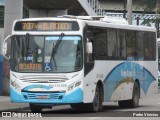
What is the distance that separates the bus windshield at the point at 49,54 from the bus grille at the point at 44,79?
201mm

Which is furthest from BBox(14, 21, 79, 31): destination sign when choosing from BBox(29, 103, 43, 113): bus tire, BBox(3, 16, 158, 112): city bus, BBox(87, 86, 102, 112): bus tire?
BBox(29, 103, 43, 113): bus tire

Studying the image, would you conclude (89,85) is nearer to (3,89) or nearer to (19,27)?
(19,27)

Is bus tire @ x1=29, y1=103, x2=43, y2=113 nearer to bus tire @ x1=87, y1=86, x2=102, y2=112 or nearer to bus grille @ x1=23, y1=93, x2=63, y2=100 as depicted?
bus grille @ x1=23, y1=93, x2=63, y2=100

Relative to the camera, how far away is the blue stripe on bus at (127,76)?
888 inches

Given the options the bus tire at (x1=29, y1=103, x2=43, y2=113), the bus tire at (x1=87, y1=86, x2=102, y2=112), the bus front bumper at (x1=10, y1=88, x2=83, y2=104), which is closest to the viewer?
the bus front bumper at (x1=10, y1=88, x2=83, y2=104)

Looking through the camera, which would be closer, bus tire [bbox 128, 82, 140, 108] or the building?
bus tire [bbox 128, 82, 140, 108]

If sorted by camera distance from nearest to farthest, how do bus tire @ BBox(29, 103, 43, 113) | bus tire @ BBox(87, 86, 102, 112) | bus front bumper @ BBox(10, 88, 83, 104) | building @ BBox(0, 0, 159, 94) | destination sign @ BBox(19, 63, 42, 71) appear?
bus front bumper @ BBox(10, 88, 83, 104) → destination sign @ BBox(19, 63, 42, 71) → bus tire @ BBox(87, 86, 102, 112) → bus tire @ BBox(29, 103, 43, 113) → building @ BBox(0, 0, 159, 94)

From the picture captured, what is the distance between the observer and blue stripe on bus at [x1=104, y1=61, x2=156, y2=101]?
22.6 metres

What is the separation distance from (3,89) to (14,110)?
9.00 meters

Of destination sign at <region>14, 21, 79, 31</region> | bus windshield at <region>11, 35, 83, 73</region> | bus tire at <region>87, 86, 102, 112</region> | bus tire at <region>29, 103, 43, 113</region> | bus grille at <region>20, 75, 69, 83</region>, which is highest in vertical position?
destination sign at <region>14, 21, 79, 31</region>

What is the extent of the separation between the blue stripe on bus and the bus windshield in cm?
254

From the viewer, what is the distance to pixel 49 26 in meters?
20.6

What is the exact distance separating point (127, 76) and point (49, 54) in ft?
16.7

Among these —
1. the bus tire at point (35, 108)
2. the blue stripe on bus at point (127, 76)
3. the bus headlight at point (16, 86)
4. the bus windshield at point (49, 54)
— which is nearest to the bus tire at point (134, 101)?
the blue stripe on bus at point (127, 76)
